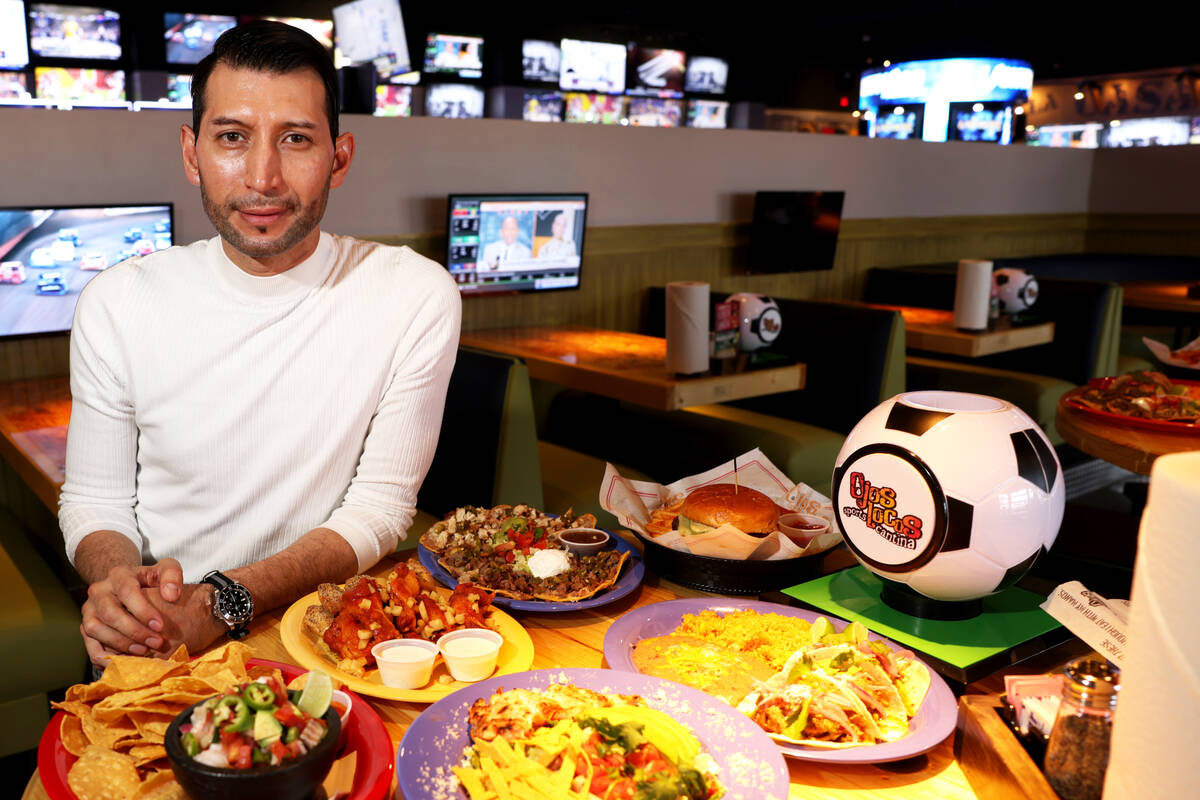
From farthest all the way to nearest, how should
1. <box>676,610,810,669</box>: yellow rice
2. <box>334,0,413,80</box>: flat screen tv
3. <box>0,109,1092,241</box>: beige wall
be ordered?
1. <box>334,0,413,80</box>: flat screen tv
2. <box>0,109,1092,241</box>: beige wall
3. <box>676,610,810,669</box>: yellow rice

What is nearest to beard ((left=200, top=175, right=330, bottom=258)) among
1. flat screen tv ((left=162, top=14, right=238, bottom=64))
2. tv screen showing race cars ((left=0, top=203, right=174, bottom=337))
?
tv screen showing race cars ((left=0, top=203, right=174, bottom=337))

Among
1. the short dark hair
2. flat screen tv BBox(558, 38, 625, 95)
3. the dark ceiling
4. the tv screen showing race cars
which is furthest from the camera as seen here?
flat screen tv BBox(558, 38, 625, 95)

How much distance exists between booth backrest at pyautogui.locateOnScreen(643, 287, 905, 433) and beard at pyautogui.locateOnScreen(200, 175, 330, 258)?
2.59 meters

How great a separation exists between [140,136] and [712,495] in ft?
9.46

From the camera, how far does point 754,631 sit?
109cm

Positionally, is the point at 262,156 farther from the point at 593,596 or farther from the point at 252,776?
the point at 252,776

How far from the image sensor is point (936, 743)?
87cm

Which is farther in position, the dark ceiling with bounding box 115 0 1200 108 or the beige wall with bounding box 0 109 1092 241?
the dark ceiling with bounding box 115 0 1200 108

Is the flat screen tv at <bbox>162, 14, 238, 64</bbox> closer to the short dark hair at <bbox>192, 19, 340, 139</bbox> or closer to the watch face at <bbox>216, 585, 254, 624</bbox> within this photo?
the short dark hair at <bbox>192, 19, 340, 139</bbox>

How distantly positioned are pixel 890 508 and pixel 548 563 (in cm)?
44

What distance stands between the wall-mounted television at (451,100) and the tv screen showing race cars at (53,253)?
20.9ft

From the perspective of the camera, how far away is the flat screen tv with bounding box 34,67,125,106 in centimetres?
709

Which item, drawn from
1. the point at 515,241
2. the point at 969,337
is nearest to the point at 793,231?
the point at 969,337

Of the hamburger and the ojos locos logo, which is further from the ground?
the ojos locos logo
